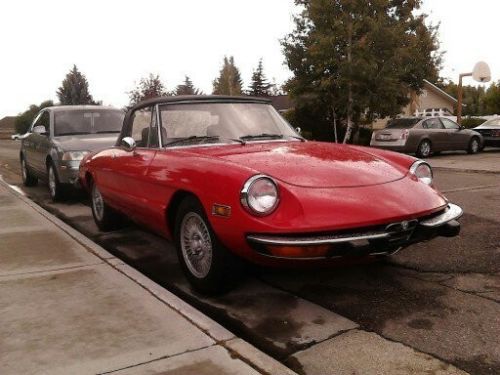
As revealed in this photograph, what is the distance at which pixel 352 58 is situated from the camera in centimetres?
1998

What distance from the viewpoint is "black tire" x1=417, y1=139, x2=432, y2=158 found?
15.6 meters

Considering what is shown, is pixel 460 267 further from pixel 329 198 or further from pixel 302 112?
pixel 302 112

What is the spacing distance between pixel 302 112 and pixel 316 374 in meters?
21.8

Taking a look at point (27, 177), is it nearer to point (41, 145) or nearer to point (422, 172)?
point (41, 145)

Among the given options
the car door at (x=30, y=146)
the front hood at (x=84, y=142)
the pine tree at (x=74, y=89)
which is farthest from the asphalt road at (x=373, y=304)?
the pine tree at (x=74, y=89)

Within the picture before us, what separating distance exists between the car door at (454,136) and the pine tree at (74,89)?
42065mm

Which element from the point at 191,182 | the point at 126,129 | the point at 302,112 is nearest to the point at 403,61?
the point at 302,112

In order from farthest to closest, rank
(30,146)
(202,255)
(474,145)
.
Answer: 1. (474,145)
2. (30,146)
3. (202,255)

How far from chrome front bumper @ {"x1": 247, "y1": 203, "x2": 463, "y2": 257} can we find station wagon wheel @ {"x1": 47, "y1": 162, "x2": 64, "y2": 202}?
18.3 ft

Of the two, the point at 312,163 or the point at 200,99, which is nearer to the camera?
the point at 312,163

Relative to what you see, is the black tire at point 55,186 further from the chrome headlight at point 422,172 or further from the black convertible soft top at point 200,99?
the chrome headlight at point 422,172

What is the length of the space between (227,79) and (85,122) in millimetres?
63650

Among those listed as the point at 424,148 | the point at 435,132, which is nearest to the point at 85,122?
the point at 424,148

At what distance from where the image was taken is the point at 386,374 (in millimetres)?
2432
